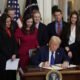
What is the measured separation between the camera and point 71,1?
1135 centimetres

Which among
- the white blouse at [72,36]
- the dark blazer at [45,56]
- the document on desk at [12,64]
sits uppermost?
the white blouse at [72,36]

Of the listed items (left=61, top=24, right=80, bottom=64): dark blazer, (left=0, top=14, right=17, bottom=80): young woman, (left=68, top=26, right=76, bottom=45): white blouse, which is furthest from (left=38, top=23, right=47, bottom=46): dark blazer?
(left=0, top=14, right=17, bottom=80): young woman

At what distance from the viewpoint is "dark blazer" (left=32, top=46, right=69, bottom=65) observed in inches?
210

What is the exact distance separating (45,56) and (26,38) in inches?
29.2

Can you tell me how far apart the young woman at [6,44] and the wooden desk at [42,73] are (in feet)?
3.36

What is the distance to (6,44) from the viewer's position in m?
5.78

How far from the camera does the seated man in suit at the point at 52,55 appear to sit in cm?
530

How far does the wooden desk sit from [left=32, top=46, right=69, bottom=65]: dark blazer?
426 millimetres

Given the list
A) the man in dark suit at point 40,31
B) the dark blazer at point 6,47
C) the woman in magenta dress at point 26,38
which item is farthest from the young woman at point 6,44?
the man in dark suit at point 40,31

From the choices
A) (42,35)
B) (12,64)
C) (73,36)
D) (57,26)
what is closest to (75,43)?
(73,36)

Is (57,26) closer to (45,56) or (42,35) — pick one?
(42,35)

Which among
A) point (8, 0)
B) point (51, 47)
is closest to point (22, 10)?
point (8, 0)

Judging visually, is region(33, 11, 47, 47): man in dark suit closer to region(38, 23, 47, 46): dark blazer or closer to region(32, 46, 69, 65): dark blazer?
region(38, 23, 47, 46): dark blazer

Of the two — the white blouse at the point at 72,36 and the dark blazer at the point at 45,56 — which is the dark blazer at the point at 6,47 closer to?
the dark blazer at the point at 45,56
